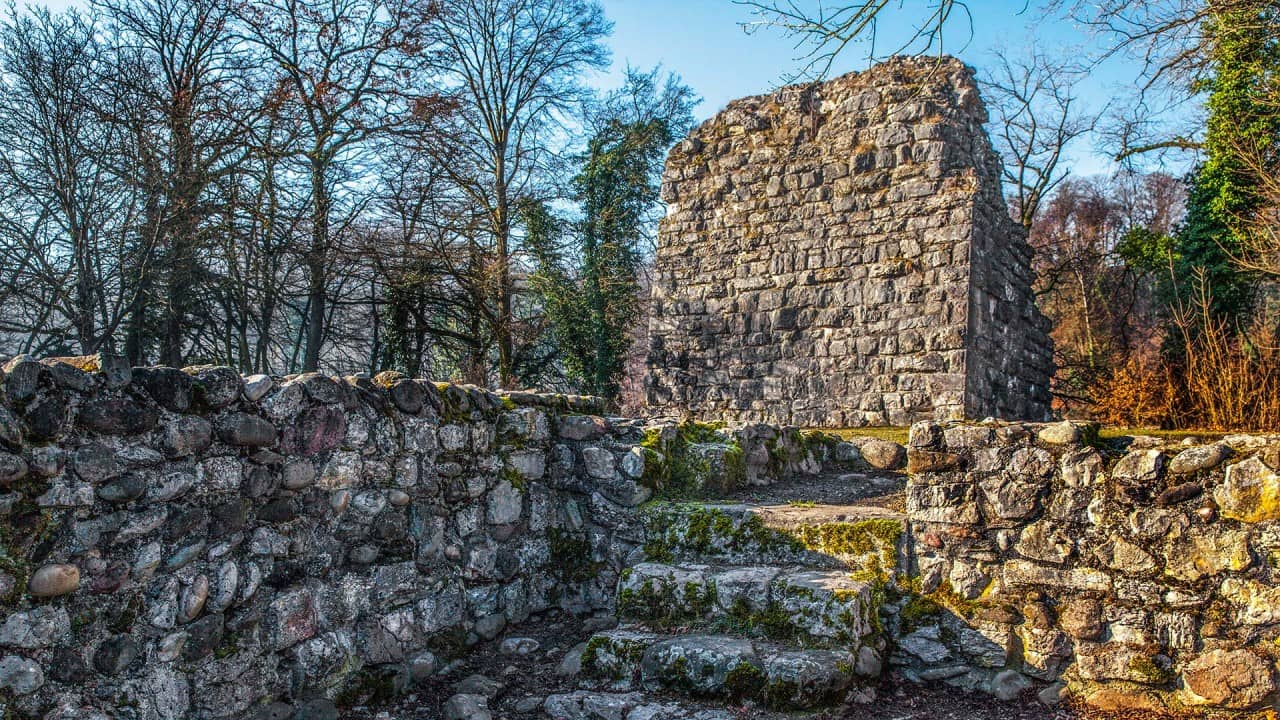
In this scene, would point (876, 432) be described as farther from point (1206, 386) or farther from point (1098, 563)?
point (1098, 563)

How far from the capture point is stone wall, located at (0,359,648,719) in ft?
8.23

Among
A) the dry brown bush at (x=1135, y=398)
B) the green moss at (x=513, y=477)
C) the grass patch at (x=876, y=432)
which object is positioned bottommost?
the green moss at (x=513, y=477)

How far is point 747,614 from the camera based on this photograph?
11.8 feet

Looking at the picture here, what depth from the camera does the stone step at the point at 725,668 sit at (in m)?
3.18

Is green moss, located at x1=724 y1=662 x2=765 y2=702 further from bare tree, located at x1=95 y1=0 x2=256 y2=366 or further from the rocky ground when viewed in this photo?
bare tree, located at x1=95 y1=0 x2=256 y2=366

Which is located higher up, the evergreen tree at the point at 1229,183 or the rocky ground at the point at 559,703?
the evergreen tree at the point at 1229,183

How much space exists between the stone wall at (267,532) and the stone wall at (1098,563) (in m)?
1.55

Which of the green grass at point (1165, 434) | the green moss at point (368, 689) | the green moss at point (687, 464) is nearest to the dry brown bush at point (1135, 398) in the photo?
the green grass at point (1165, 434)

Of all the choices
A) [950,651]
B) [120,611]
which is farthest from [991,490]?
[120,611]

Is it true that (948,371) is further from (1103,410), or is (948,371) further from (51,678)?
(51,678)

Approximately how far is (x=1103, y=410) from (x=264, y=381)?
934 centimetres

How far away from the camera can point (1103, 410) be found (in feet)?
31.7

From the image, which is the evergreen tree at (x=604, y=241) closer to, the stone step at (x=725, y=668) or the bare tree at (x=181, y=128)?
the bare tree at (x=181, y=128)

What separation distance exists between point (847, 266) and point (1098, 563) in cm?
662
